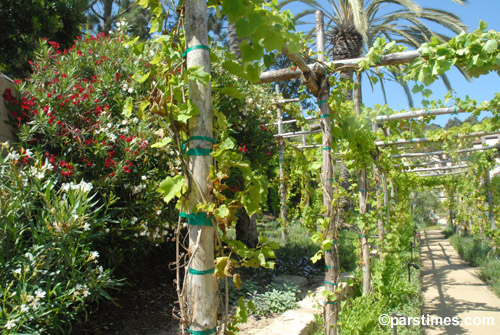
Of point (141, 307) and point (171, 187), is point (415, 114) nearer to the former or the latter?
point (141, 307)

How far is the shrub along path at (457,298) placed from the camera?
469 cm

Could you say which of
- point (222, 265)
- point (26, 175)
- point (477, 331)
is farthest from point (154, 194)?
point (477, 331)

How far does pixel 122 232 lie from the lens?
10.8 feet

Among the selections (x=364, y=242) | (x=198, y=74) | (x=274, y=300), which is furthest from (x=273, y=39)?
(x=364, y=242)

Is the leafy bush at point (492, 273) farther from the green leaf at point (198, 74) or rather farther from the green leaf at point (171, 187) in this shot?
the green leaf at point (198, 74)

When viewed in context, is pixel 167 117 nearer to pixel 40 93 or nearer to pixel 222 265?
pixel 222 265

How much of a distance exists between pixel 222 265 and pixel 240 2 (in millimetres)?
1044

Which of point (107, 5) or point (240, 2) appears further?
point (107, 5)

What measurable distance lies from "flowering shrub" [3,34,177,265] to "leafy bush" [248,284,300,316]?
1.51 metres

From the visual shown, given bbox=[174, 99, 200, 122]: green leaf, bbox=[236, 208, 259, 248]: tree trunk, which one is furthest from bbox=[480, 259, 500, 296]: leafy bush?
bbox=[174, 99, 200, 122]: green leaf

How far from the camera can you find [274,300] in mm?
4074

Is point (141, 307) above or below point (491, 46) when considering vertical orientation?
below

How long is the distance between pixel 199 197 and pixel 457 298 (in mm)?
6618

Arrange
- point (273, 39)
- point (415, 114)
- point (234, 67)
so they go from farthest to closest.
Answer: point (415, 114)
point (234, 67)
point (273, 39)
